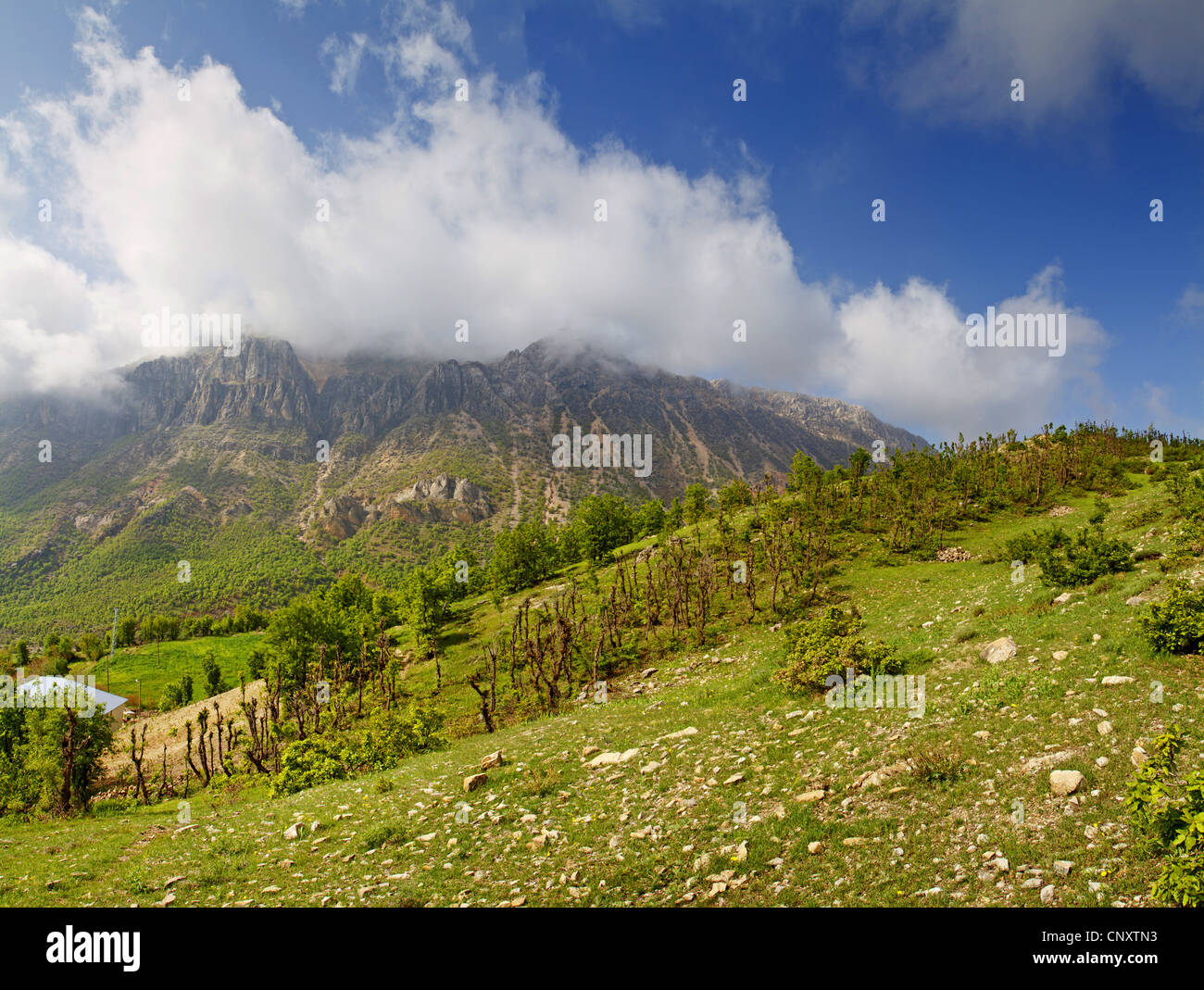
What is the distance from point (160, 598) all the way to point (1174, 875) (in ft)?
869

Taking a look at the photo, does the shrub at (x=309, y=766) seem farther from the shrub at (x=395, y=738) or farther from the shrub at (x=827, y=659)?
the shrub at (x=827, y=659)

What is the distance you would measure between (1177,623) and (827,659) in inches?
326

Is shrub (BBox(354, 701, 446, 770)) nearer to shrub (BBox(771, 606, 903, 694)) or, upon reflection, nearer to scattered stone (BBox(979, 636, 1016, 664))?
shrub (BBox(771, 606, 903, 694))

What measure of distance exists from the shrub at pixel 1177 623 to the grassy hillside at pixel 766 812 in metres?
0.54

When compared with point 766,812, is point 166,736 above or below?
below

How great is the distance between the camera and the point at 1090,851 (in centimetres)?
734

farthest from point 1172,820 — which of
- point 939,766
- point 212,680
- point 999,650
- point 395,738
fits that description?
point 212,680

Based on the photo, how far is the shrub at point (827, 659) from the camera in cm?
A: 1688

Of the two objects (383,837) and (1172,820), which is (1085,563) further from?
(383,837)

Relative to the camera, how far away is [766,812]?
1041cm

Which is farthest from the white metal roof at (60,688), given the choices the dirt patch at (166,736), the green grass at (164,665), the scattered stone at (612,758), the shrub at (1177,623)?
the shrub at (1177,623)
